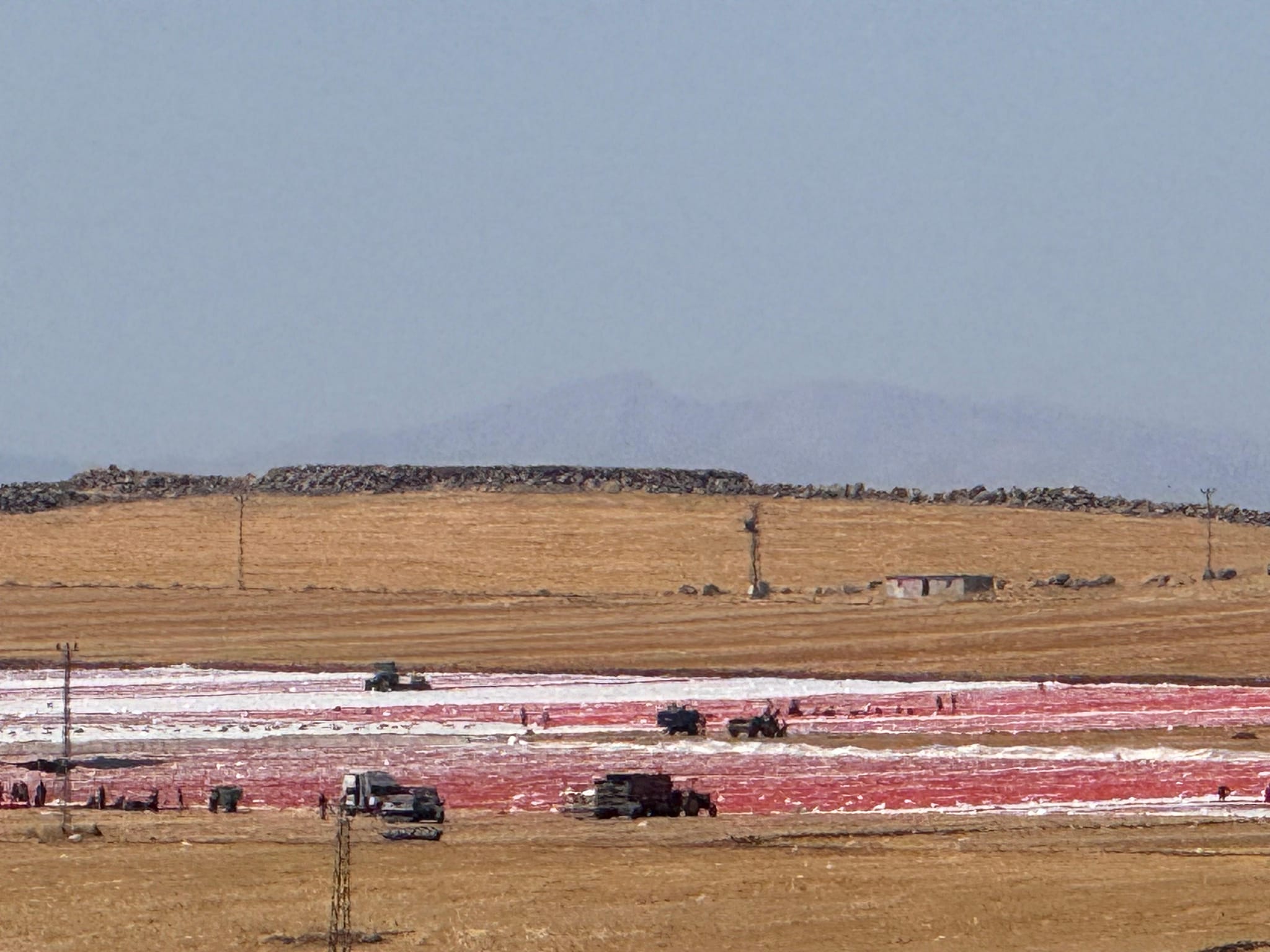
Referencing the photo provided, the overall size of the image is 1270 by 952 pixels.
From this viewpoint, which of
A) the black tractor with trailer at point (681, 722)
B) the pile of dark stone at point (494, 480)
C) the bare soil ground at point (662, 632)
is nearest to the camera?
the black tractor with trailer at point (681, 722)

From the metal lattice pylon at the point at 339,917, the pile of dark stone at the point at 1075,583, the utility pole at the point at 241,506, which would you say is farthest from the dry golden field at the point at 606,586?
the metal lattice pylon at the point at 339,917

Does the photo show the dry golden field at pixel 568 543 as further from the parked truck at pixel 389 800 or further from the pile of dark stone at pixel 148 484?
the parked truck at pixel 389 800

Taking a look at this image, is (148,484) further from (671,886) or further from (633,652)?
(671,886)

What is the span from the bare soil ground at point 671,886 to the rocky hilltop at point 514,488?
11918 cm

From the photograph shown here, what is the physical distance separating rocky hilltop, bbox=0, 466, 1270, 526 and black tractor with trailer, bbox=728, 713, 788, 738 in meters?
99.2

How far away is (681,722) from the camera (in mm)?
59438

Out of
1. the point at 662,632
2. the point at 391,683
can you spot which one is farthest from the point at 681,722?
the point at 662,632

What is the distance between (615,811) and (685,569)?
285ft

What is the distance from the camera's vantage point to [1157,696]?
68.8 meters

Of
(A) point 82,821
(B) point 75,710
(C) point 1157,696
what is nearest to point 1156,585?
(C) point 1157,696

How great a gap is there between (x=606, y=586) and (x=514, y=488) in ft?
138

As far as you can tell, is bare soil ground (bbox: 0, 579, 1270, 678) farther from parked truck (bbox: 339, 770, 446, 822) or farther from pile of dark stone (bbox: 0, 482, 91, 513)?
parked truck (bbox: 339, 770, 446, 822)

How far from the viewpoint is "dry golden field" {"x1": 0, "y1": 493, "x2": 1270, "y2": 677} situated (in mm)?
89812

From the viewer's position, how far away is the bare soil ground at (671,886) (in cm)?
2759
